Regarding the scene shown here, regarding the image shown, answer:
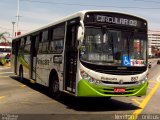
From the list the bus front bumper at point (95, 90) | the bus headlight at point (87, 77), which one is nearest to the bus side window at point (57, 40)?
the bus headlight at point (87, 77)

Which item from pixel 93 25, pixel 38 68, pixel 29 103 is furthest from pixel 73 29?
pixel 38 68

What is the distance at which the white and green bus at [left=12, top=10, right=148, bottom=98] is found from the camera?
11.6 m

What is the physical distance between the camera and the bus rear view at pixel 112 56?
11625 millimetres

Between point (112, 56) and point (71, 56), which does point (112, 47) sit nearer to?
point (112, 56)

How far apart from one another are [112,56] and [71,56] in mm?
1486

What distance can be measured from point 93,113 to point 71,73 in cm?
181

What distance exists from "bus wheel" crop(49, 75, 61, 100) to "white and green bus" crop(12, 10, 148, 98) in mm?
156

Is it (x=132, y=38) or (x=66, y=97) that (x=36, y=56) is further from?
(x=132, y=38)

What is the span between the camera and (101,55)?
38.5ft

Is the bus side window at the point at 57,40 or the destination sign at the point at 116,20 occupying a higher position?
the destination sign at the point at 116,20

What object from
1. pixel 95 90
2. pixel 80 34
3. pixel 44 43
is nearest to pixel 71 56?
pixel 80 34

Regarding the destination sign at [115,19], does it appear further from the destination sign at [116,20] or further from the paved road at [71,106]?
the paved road at [71,106]

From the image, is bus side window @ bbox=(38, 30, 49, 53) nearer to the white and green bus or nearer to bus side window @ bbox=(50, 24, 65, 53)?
bus side window @ bbox=(50, 24, 65, 53)

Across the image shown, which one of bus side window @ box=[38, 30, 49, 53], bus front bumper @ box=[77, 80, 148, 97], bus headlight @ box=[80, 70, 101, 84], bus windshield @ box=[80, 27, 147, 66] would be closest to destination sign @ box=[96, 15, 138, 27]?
bus windshield @ box=[80, 27, 147, 66]
